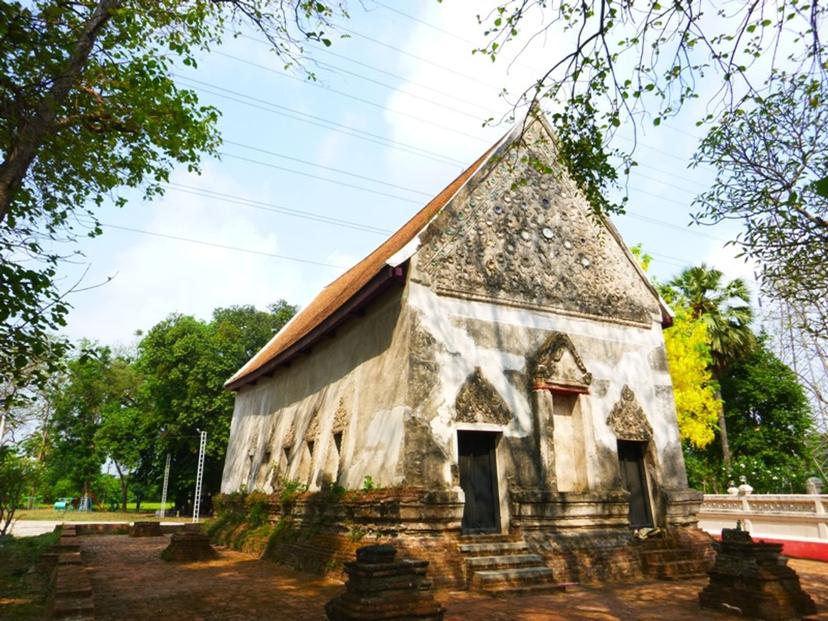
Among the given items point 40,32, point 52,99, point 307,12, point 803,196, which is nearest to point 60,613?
point 52,99

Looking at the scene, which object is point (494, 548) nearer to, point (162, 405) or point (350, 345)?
point (350, 345)

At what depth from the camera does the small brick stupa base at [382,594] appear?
556 cm

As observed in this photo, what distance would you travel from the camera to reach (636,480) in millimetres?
11406

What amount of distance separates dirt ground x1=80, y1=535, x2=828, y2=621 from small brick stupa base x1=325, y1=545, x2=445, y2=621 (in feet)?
3.25

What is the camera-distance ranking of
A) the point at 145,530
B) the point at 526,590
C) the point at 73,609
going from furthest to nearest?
the point at 145,530
the point at 526,590
the point at 73,609

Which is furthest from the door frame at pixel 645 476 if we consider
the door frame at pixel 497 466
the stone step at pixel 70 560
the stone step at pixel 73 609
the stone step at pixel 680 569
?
the stone step at pixel 70 560

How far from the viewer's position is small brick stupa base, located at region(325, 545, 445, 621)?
5.56m

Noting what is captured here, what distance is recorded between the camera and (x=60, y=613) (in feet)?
17.2

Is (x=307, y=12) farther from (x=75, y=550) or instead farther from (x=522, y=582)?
(x=75, y=550)

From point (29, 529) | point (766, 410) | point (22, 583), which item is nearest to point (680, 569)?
point (22, 583)

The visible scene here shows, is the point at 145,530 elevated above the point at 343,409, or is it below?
below

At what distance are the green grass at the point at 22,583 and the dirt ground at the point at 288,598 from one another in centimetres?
71

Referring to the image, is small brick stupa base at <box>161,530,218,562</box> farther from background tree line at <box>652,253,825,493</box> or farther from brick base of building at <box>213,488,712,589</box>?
background tree line at <box>652,253,825,493</box>

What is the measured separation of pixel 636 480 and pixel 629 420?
1297 mm
